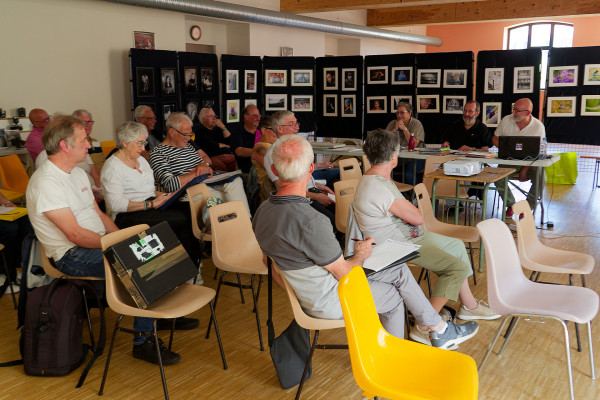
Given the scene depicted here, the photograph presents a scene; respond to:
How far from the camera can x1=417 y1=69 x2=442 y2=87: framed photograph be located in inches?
348

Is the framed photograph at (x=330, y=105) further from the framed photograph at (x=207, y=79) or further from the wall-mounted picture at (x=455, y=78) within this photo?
the framed photograph at (x=207, y=79)

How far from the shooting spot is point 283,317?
3.97 m

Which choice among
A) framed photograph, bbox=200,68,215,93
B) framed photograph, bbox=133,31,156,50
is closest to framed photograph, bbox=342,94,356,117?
framed photograph, bbox=200,68,215,93

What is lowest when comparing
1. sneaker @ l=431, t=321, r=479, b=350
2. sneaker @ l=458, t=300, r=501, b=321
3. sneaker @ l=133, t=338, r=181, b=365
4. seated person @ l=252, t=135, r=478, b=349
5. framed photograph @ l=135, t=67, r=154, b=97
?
sneaker @ l=133, t=338, r=181, b=365

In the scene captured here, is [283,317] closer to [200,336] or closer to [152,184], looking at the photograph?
[200,336]

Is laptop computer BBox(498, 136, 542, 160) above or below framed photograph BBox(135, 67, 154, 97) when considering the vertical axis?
below

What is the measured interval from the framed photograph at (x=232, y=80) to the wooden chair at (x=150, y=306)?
6.19m

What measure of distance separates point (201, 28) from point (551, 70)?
5.50m

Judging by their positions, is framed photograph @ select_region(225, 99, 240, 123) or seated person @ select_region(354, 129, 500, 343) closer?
seated person @ select_region(354, 129, 500, 343)

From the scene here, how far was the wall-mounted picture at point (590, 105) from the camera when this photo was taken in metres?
8.17

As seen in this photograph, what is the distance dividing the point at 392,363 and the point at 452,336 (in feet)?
3.72

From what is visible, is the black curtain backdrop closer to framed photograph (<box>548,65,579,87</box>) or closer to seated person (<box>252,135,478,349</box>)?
framed photograph (<box>548,65,579,87</box>)

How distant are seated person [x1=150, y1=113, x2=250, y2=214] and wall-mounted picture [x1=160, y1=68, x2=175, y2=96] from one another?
3029 millimetres

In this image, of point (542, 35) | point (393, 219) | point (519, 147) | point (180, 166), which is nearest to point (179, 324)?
point (393, 219)
